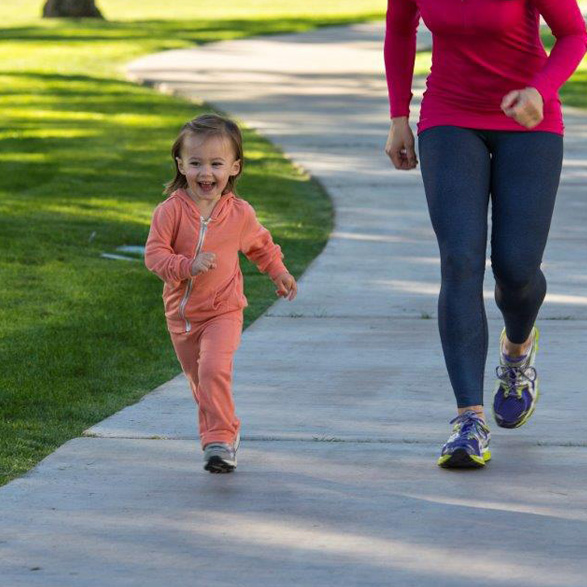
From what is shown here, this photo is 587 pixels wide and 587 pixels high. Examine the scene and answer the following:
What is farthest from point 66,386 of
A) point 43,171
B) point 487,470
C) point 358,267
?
point 43,171

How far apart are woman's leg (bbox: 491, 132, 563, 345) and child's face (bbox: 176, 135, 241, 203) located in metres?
0.83

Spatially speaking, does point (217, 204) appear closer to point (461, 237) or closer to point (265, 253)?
point (265, 253)

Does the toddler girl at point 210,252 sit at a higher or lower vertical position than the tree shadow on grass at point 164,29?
higher

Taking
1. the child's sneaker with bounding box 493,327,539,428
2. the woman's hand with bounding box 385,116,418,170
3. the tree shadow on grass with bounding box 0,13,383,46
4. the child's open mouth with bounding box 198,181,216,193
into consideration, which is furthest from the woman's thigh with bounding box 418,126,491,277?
the tree shadow on grass with bounding box 0,13,383,46

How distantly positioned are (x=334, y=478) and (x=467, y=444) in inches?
16.6

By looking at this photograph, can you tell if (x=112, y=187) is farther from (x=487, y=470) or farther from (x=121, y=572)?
(x=121, y=572)

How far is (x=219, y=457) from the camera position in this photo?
4.52 m

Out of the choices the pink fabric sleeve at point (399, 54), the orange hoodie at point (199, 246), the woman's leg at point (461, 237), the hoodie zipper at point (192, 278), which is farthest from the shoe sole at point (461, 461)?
the pink fabric sleeve at point (399, 54)

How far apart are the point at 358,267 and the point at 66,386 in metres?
2.74

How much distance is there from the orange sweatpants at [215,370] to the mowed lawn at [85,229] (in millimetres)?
594

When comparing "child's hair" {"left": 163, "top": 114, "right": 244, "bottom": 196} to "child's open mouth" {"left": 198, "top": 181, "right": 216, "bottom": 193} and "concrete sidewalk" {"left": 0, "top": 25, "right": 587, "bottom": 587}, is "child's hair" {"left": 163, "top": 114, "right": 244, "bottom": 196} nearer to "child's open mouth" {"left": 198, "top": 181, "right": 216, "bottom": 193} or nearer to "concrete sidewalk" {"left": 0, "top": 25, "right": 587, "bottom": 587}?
"child's open mouth" {"left": 198, "top": 181, "right": 216, "bottom": 193}

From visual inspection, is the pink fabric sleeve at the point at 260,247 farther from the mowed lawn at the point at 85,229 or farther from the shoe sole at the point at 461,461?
the mowed lawn at the point at 85,229

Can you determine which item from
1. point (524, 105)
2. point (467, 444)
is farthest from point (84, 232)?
point (524, 105)

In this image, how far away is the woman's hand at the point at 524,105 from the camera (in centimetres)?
438
